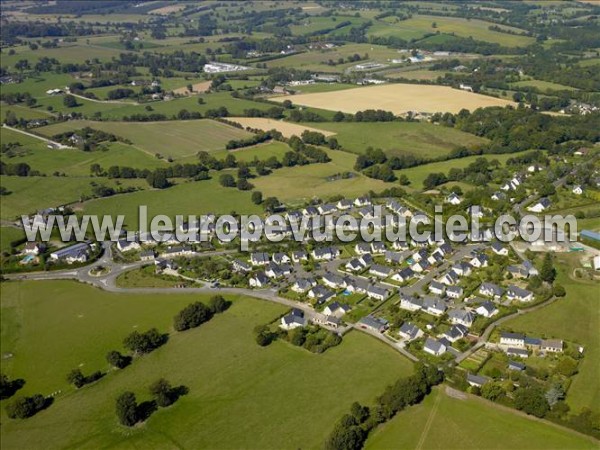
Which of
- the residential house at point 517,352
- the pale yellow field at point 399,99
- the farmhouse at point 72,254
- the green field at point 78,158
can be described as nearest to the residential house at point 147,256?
the farmhouse at point 72,254

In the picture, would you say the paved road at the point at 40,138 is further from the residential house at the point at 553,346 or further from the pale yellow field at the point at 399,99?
the residential house at the point at 553,346

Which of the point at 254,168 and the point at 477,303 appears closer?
the point at 477,303

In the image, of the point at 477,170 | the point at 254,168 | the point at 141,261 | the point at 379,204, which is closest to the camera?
the point at 141,261

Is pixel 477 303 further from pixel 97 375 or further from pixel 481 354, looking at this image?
pixel 97 375

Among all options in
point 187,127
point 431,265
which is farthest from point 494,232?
point 187,127

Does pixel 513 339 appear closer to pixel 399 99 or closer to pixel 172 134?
pixel 172 134

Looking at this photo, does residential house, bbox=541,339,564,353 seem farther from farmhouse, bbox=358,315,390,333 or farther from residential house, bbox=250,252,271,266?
residential house, bbox=250,252,271,266
